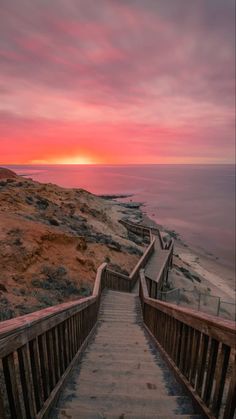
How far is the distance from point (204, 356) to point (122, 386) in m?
1.32

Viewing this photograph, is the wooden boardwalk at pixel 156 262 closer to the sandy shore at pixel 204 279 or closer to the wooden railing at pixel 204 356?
the sandy shore at pixel 204 279

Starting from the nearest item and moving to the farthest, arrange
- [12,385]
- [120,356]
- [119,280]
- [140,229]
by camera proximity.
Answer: [12,385] < [120,356] < [119,280] < [140,229]

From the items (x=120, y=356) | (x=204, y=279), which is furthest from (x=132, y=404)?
(x=204, y=279)

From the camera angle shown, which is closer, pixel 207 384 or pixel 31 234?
pixel 207 384

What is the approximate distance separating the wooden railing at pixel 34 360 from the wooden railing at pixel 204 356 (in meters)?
1.52

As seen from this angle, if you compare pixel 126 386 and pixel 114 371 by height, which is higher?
pixel 126 386

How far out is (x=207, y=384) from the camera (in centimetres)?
281

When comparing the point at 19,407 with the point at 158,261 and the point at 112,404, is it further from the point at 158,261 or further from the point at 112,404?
the point at 158,261

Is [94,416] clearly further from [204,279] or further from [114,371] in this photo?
[204,279]

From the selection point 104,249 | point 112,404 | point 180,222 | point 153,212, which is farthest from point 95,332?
point 153,212

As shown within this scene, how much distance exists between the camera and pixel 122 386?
3.60m

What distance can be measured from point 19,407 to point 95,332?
4.92 metres

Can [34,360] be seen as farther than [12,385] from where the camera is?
Yes

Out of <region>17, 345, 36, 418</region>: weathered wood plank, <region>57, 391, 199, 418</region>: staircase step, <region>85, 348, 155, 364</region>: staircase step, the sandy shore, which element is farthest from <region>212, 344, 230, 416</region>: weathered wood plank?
the sandy shore
